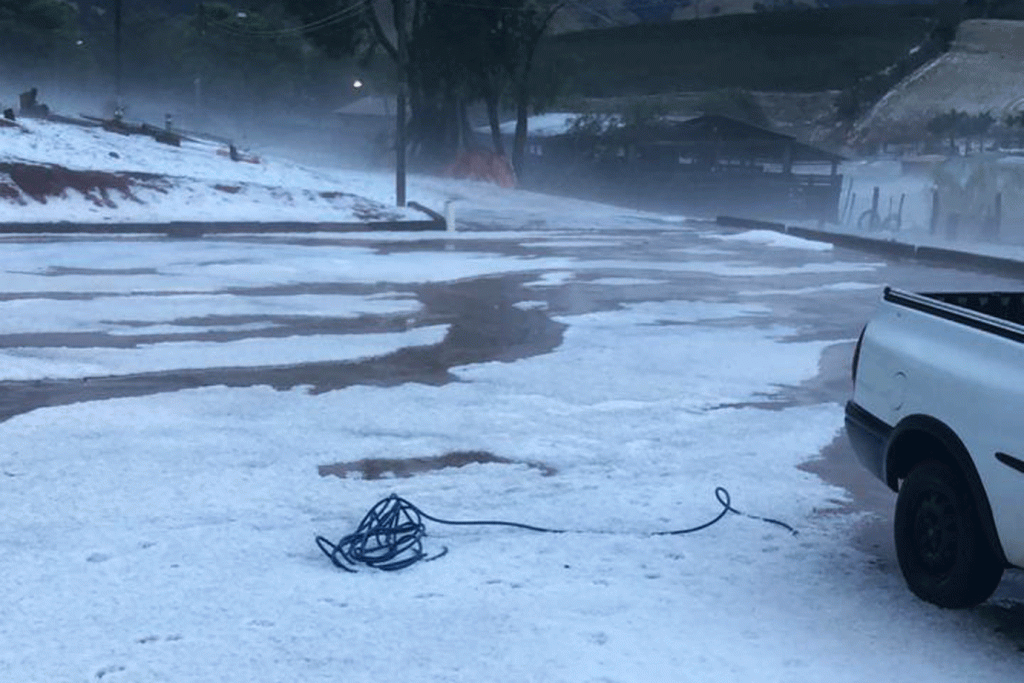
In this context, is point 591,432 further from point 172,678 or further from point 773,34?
point 773,34

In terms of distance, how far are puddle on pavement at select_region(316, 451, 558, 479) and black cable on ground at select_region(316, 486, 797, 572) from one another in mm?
967

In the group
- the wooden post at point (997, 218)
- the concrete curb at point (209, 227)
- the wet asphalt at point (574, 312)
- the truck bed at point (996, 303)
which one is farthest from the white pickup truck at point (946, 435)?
the wooden post at point (997, 218)

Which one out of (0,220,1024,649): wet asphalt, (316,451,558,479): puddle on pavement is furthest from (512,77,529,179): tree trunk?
(316,451,558,479): puddle on pavement

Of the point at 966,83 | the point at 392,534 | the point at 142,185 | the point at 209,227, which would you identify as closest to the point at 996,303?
the point at 392,534

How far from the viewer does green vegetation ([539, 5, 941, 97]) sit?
282 feet

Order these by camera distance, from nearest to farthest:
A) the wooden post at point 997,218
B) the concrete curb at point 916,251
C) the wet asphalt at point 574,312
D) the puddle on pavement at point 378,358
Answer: the wet asphalt at point 574,312 < the puddle on pavement at point 378,358 < the concrete curb at point 916,251 < the wooden post at point 997,218

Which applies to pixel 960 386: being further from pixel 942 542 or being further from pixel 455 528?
pixel 455 528

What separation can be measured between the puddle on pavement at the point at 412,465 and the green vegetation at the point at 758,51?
73624mm

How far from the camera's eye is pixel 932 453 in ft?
20.3

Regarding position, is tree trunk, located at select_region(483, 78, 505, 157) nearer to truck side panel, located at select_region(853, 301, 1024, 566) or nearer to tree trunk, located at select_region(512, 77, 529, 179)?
tree trunk, located at select_region(512, 77, 529, 179)

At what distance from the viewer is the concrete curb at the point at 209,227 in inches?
1129

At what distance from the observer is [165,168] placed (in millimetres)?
36188

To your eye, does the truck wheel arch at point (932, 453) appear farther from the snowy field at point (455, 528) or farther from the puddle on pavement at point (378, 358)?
the puddle on pavement at point (378, 358)

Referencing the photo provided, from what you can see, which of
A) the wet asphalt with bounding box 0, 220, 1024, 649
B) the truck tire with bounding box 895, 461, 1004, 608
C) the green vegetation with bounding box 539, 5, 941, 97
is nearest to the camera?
the truck tire with bounding box 895, 461, 1004, 608
